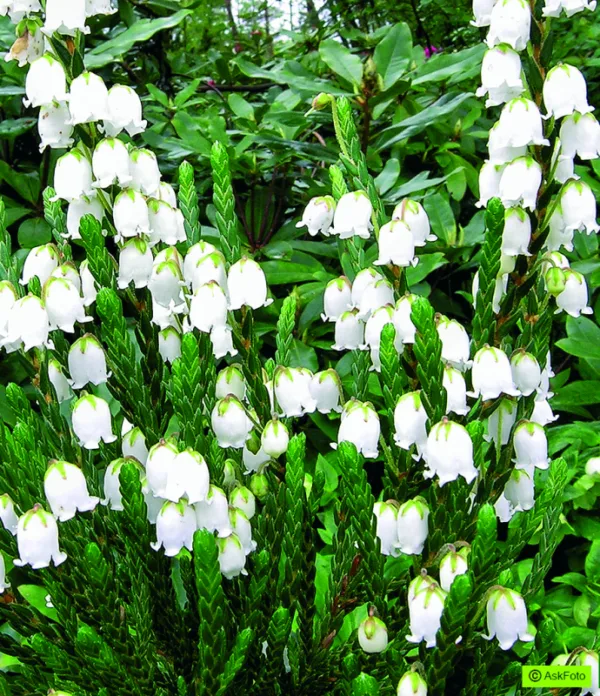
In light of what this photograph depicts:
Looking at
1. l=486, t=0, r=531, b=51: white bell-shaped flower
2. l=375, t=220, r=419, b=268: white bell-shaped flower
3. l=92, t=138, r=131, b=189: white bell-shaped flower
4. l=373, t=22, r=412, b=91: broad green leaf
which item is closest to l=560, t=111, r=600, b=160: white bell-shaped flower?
l=486, t=0, r=531, b=51: white bell-shaped flower

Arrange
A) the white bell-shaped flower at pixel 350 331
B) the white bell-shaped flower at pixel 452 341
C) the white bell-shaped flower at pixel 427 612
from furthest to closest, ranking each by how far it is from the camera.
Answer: the white bell-shaped flower at pixel 350 331 → the white bell-shaped flower at pixel 452 341 → the white bell-shaped flower at pixel 427 612

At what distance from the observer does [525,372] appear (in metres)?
0.88

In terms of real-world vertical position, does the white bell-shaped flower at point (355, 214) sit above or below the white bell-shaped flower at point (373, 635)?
above

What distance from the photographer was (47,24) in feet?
2.78

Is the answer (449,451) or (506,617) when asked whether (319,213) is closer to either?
(449,451)

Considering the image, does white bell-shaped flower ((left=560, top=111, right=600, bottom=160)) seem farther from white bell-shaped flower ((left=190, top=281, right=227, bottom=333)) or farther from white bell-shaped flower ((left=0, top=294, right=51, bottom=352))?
white bell-shaped flower ((left=0, top=294, right=51, bottom=352))

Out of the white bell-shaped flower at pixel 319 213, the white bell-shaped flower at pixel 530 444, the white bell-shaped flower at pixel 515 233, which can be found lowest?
the white bell-shaped flower at pixel 530 444

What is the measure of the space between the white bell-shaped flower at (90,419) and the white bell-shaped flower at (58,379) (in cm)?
11

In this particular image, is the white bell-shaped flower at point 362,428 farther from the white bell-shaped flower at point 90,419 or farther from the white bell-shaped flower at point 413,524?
the white bell-shaped flower at point 90,419

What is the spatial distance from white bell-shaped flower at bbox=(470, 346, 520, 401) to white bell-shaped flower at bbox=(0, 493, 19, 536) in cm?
64

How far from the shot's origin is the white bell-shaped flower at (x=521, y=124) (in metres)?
0.83

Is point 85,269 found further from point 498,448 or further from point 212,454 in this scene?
point 498,448

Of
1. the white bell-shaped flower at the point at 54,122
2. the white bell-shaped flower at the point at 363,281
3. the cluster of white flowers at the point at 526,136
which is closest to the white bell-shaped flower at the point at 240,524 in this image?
the white bell-shaped flower at the point at 363,281

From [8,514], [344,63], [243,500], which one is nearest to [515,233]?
[243,500]
